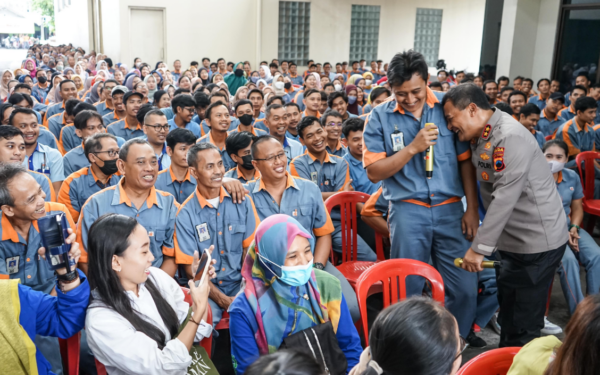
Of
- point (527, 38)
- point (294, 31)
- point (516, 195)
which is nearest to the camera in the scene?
point (516, 195)

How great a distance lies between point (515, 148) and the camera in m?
2.30

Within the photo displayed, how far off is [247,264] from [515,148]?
1.38 metres

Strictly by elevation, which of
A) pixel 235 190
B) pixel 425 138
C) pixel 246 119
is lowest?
pixel 235 190

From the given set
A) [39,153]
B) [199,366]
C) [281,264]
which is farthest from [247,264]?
[39,153]

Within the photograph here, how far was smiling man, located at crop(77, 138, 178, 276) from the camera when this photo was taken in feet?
9.41

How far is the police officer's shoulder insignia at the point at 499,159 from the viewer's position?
2314 mm

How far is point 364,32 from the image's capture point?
54.0ft

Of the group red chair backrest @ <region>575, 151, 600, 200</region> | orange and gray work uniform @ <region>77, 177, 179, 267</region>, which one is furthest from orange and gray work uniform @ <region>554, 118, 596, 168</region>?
orange and gray work uniform @ <region>77, 177, 179, 267</region>

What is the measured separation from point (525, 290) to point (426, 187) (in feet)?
2.38

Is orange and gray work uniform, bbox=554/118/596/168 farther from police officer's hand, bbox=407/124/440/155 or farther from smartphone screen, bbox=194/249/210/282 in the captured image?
smartphone screen, bbox=194/249/210/282

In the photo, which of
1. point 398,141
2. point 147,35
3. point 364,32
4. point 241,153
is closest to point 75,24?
point 147,35

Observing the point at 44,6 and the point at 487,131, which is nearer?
the point at 487,131

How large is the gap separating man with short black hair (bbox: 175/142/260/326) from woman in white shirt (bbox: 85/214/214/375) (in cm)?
82

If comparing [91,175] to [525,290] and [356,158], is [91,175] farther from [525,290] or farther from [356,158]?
[525,290]
